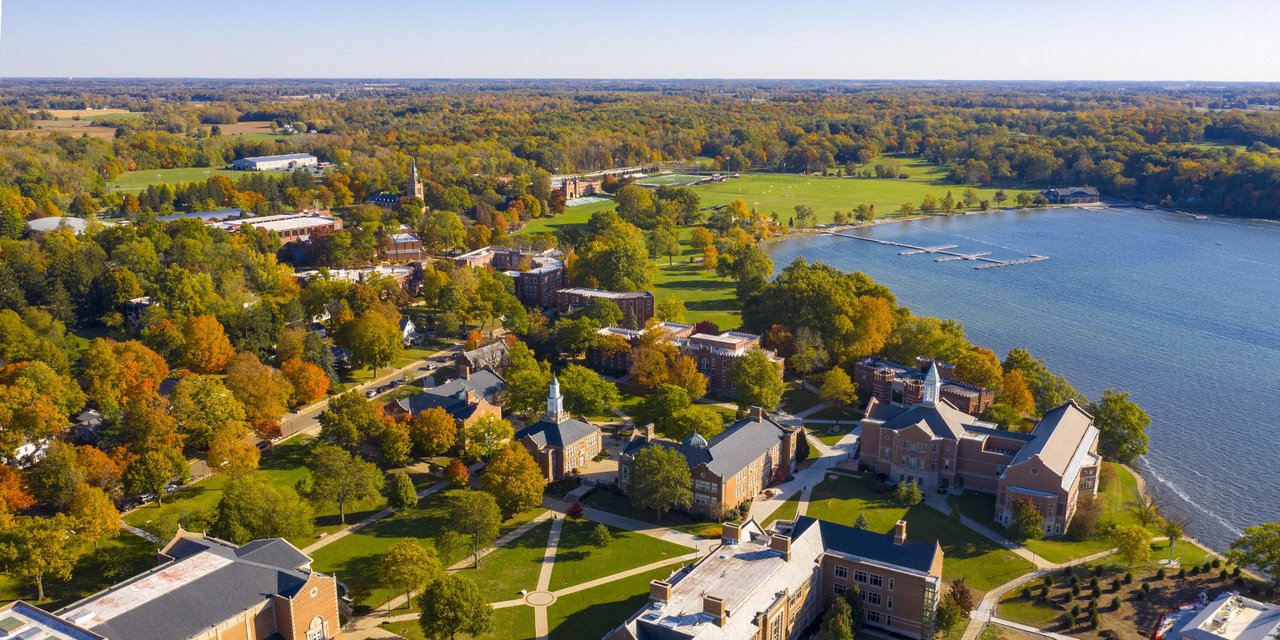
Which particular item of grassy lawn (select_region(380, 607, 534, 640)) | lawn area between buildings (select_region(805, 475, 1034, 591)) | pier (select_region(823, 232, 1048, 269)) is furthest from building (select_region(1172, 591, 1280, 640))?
pier (select_region(823, 232, 1048, 269))

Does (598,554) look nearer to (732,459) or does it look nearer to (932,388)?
(732,459)

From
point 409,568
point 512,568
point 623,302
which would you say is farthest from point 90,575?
point 623,302

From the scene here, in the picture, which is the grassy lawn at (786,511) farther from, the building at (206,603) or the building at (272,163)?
the building at (272,163)

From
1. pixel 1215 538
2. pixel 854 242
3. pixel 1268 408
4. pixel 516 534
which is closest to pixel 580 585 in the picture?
pixel 516 534

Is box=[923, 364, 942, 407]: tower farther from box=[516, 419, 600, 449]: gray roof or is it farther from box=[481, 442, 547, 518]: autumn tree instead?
box=[481, 442, 547, 518]: autumn tree

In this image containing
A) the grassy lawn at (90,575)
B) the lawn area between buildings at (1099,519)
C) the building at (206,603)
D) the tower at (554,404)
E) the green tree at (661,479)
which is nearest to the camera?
the building at (206,603)

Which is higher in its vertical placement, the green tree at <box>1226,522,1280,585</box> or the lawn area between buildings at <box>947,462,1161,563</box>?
the green tree at <box>1226,522,1280,585</box>

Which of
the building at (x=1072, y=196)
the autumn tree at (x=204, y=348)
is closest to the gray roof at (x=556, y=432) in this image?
the autumn tree at (x=204, y=348)
